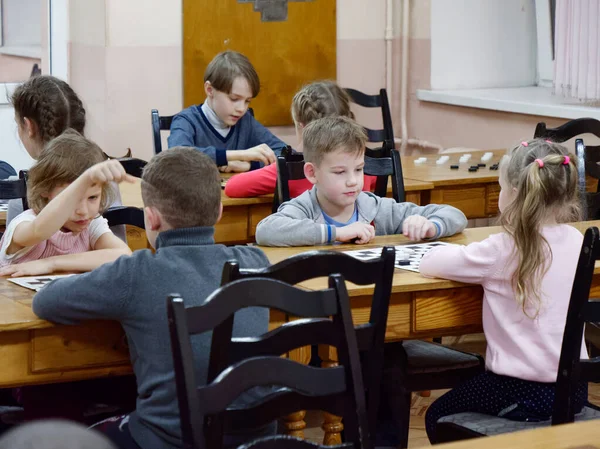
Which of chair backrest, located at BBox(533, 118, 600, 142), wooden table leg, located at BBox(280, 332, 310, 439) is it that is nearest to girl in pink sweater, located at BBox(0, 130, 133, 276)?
wooden table leg, located at BBox(280, 332, 310, 439)

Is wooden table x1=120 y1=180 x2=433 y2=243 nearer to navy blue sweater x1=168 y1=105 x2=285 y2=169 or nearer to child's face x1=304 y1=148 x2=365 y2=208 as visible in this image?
navy blue sweater x1=168 y1=105 x2=285 y2=169

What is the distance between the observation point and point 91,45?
5.54 metres

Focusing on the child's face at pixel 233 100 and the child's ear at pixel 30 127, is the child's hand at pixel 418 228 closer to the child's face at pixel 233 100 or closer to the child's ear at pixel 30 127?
the child's ear at pixel 30 127

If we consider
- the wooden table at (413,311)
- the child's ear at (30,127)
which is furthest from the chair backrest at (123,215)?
the wooden table at (413,311)

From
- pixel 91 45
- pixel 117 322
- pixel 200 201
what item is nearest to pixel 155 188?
pixel 200 201

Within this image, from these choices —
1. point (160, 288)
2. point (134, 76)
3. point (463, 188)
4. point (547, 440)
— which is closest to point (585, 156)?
point (463, 188)

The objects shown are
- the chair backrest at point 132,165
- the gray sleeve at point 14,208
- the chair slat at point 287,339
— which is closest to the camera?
the chair slat at point 287,339

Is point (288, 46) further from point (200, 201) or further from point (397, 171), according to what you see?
point (200, 201)

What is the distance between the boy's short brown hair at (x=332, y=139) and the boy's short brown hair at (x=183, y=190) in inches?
34.7

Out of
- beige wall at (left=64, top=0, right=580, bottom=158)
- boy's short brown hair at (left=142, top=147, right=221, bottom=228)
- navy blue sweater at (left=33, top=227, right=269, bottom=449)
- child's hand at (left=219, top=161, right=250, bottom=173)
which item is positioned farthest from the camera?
beige wall at (left=64, top=0, right=580, bottom=158)

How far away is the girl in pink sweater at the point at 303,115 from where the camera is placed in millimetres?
3682

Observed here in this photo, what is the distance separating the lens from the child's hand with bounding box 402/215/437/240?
2.82 m

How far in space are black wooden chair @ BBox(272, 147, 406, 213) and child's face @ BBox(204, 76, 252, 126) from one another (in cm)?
97

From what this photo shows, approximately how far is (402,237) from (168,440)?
1254 millimetres
